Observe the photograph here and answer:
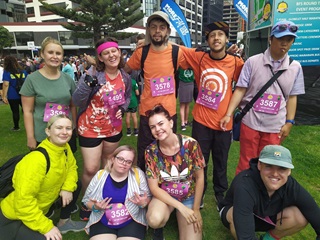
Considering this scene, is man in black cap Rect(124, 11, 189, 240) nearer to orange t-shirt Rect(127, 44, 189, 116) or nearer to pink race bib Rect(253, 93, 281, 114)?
orange t-shirt Rect(127, 44, 189, 116)

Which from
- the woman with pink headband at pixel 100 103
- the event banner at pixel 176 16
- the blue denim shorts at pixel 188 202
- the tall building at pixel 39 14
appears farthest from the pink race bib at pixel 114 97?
the tall building at pixel 39 14

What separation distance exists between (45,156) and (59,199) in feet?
1.95

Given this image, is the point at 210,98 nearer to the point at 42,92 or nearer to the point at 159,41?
the point at 159,41

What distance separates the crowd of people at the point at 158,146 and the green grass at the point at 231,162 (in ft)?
0.75

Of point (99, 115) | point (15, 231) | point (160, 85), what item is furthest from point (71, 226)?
point (160, 85)

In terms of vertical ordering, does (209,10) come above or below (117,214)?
above

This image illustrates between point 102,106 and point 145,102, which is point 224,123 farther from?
point 102,106

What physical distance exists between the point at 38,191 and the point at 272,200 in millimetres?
1878

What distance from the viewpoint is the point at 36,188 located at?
6.41 feet

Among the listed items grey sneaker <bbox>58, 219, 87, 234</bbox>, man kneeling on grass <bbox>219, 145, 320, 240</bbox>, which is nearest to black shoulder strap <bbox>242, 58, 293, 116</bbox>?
man kneeling on grass <bbox>219, 145, 320, 240</bbox>

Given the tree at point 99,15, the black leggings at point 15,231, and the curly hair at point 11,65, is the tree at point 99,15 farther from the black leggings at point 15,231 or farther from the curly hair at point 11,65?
the black leggings at point 15,231

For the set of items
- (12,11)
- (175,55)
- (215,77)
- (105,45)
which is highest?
(12,11)

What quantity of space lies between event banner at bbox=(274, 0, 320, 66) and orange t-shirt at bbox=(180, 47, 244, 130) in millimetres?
3443

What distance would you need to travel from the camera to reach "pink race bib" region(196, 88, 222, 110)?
2.51 meters
